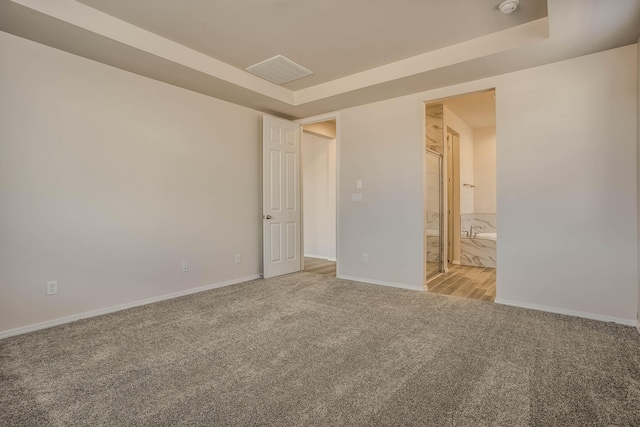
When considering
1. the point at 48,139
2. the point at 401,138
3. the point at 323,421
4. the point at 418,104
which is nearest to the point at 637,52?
the point at 418,104

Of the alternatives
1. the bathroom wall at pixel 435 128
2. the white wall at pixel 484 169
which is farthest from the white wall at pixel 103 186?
the white wall at pixel 484 169

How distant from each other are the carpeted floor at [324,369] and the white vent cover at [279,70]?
8.57 ft

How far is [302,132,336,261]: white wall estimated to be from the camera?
6234 millimetres

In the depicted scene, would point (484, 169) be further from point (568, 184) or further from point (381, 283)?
point (381, 283)

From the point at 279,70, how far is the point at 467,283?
11.9ft

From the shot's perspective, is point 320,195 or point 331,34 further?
point 320,195

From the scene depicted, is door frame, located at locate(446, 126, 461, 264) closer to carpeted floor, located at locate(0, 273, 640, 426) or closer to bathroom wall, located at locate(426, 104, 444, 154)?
bathroom wall, located at locate(426, 104, 444, 154)

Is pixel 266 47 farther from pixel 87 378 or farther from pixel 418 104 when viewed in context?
pixel 87 378

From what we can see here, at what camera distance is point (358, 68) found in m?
3.61

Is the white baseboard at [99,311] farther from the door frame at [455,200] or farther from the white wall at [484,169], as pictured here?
the white wall at [484,169]

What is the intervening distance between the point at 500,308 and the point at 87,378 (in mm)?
3441

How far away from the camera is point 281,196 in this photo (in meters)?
4.71

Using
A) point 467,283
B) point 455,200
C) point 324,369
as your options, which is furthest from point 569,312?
point 455,200

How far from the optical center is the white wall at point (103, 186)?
2.58 meters
